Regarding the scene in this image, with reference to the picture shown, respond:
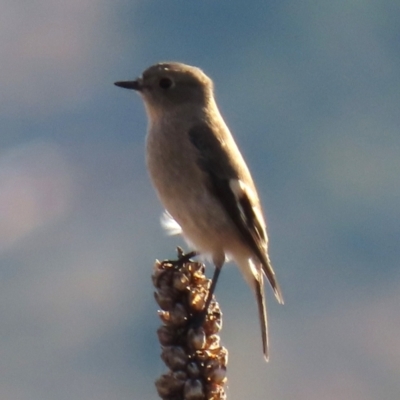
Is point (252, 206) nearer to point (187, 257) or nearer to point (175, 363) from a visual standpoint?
point (187, 257)

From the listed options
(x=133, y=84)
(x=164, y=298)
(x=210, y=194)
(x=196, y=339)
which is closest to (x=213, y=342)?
(x=196, y=339)

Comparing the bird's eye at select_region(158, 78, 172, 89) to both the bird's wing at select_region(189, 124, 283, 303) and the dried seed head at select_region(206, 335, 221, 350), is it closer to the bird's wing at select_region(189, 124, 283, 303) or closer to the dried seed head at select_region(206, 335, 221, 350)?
the bird's wing at select_region(189, 124, 283, 303)

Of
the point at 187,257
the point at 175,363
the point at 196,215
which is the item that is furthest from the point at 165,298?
the point at 196,215

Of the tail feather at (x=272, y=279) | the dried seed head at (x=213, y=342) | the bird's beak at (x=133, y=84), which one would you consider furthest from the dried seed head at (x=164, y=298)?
the bird's beak at (x=133, y=84)

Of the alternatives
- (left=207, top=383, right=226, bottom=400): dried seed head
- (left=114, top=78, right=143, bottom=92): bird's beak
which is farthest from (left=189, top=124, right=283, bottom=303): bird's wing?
(left=207, top=383, right=226, bottom=400): dried seed head

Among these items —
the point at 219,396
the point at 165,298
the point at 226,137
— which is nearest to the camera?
the point at 219,396

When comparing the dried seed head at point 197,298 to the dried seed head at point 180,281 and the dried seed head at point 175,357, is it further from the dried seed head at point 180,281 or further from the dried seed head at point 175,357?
the dried seed head at point 175,357
